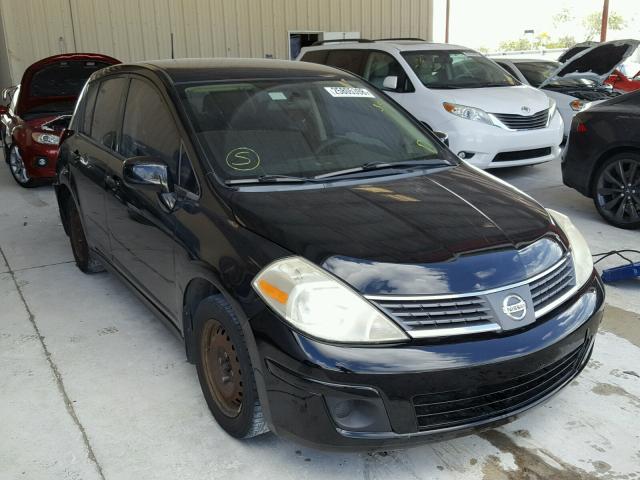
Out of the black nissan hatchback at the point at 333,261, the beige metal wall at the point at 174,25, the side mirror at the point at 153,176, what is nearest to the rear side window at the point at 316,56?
the beige metal wall at the point at 174,25

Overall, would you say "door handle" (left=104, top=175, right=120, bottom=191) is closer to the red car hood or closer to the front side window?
the red car hood

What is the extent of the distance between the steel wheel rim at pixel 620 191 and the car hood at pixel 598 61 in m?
3.24

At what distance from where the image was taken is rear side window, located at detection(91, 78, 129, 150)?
378cm

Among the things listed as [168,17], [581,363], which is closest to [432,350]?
[581,363]

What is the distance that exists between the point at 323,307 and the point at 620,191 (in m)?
4.31

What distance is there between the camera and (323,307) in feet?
7.16

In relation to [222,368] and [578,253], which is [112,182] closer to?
[222,368]

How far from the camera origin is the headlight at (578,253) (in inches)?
105

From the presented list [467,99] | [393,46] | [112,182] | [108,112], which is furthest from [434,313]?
[393,46]

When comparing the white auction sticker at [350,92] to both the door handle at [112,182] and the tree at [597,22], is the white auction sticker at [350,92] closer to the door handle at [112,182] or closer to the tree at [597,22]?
the door handle at [112,182]

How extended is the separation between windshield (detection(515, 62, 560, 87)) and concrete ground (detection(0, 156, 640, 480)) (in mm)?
7123

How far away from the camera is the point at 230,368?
2604 mm

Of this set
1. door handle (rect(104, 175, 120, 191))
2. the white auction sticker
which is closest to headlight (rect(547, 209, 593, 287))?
the white auction sticker

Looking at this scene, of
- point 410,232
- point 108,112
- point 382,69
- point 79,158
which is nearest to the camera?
point 410,232
